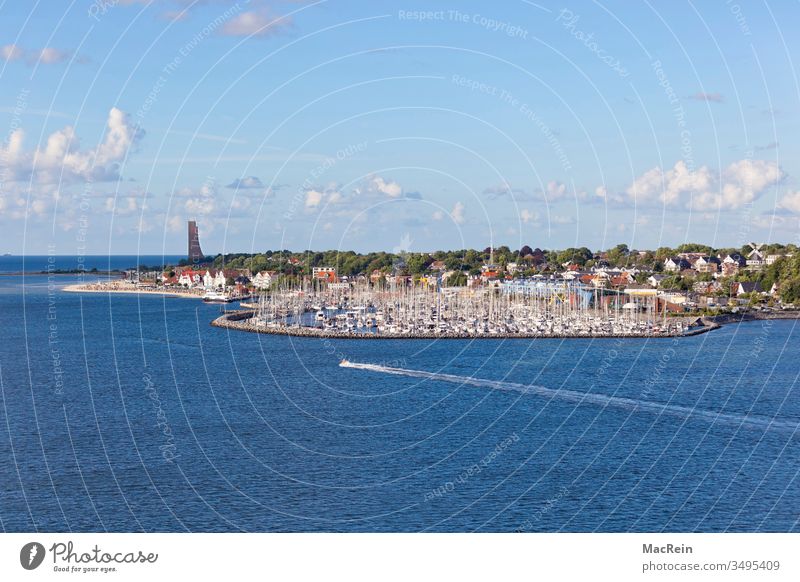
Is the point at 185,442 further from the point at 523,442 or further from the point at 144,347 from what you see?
the point at 144,347

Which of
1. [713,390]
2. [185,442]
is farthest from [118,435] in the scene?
[713,390]

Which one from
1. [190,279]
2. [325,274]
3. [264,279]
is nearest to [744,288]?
[325,274]

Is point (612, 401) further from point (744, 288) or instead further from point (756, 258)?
point (756, 258)

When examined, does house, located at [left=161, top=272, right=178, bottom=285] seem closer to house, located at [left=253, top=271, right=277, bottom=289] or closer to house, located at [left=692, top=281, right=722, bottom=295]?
house, located at [left=253, top=271, right=277, bottom=289]

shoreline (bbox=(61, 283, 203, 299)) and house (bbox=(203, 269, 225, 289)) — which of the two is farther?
shoreline (bbox=(61, 283, 203, 299))

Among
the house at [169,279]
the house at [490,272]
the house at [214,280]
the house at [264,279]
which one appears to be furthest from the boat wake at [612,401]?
the house at [169,279]

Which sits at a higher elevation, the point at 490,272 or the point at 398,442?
the point at 490,272

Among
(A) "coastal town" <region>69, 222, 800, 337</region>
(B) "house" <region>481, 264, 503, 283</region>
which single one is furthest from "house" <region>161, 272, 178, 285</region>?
(B) "house" <region>481, 264, 503, 283</region>
